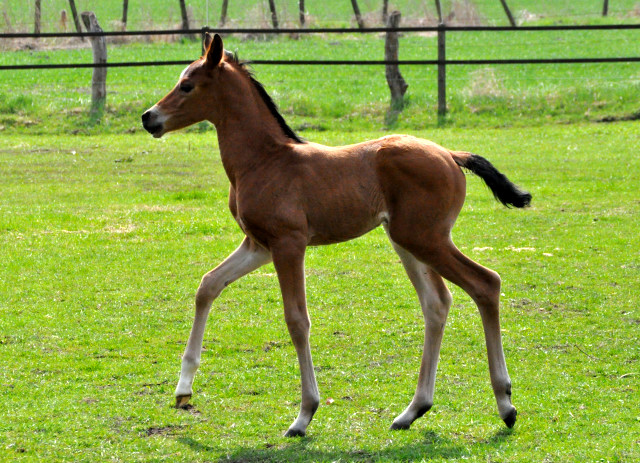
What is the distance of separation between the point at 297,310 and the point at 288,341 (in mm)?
1818

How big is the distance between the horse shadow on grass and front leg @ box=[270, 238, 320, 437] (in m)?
0.16

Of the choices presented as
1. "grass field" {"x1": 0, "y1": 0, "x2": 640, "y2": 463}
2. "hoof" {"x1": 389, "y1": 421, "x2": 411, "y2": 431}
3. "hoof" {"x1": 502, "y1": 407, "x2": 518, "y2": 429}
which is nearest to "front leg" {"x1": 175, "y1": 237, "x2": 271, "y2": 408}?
"grass field" {"x1": 0, "y1": 0, "x2": 640, "y2": 463}

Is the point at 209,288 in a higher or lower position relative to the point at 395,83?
higher

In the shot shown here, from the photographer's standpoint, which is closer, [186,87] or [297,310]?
[297,310]

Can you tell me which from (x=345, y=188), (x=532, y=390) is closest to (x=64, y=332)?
(x=345, y=188)

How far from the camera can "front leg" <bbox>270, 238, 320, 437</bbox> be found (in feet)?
16.4

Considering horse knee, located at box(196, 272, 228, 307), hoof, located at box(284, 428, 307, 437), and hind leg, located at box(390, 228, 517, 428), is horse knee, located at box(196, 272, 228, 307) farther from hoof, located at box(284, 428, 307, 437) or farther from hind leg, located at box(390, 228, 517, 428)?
hind leg, located at box(390, 228, 517, 428)

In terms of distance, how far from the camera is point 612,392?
218 inches

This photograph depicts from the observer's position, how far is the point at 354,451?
474 centimetres

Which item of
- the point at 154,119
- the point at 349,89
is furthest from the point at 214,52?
the point at 349,89

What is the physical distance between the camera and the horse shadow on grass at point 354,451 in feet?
15.2

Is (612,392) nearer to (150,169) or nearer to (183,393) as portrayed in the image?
(183,393)

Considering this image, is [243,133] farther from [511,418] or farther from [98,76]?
[98,76]

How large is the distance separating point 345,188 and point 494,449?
1.70 meters
